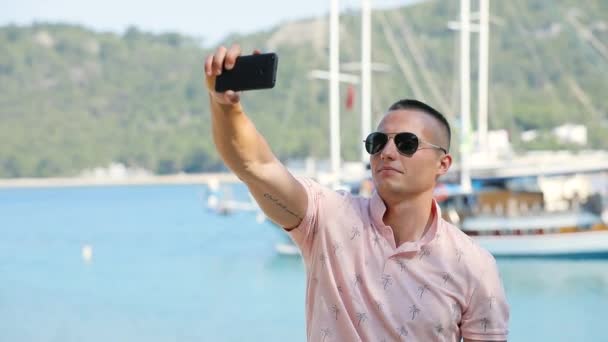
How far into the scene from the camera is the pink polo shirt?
226cm

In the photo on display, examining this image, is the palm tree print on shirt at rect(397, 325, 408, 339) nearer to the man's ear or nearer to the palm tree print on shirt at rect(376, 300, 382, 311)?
the palm tree print on shirt at rect(376, 300, 382, 311)

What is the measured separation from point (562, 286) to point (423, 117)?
21745mm

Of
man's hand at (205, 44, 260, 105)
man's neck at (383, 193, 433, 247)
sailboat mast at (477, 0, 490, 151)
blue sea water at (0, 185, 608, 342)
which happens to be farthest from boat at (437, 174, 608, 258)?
man's hand at (205, 44, 260, 105)

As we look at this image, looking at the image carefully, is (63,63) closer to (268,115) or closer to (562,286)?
(268,115)

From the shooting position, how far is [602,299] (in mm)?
21906

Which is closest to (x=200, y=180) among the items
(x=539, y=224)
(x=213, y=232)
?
(x=213, y=232)

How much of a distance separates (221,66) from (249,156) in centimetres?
24

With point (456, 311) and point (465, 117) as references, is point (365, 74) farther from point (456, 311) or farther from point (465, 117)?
point (456, 311)

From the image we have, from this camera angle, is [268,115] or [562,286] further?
[268,115]

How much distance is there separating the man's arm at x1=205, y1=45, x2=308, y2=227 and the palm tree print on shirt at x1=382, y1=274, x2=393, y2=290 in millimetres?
200

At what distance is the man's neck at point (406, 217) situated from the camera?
92.7 inches

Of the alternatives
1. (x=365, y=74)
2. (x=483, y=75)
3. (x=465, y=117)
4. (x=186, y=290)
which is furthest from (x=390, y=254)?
(x=483, y=75)

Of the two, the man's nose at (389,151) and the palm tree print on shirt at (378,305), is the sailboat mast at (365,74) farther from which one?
the palm tree print on shirt at (378,305)

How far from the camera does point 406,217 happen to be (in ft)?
7.75
